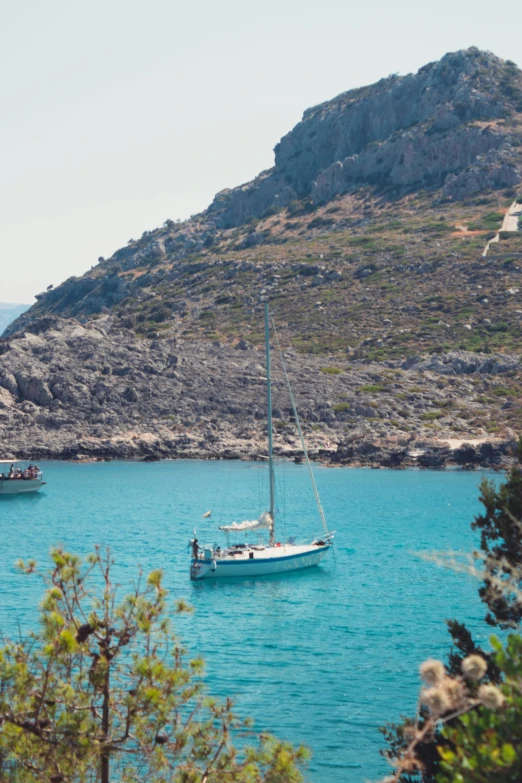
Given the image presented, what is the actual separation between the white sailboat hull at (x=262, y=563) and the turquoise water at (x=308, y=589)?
0.52m

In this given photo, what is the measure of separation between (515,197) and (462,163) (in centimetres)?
1124

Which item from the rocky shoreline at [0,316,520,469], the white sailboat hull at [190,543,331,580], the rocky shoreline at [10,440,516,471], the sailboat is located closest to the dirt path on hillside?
the rocky shoreline at [0,316,520,469]

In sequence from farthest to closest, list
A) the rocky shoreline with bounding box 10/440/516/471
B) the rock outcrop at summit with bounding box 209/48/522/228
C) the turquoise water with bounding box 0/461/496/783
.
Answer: the rock outcrop at summit with bounding box 209/48/522/228
the rocky shoreline with bounding box 10/440/516/471
the turquoise water with bounding box 0/461/496/783

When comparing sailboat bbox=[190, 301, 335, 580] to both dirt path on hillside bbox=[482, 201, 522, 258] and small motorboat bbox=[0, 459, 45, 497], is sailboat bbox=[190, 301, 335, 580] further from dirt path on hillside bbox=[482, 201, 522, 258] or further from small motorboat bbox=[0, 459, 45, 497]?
dirt path on hillside bbox=[482, 201, 522, 258]

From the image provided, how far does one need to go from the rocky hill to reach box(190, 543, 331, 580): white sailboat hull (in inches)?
1660

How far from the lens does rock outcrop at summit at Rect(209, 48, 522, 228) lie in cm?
13575

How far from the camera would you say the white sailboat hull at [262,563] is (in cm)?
3734

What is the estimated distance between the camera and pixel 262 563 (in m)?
38.1

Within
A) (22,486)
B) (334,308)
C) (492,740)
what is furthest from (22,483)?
(492,740)

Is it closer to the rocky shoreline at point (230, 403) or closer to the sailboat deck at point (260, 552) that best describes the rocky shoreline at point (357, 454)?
the rocky shoreline at point (230, 403)

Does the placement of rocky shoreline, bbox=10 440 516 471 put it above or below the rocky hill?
below

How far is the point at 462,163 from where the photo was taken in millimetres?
137875

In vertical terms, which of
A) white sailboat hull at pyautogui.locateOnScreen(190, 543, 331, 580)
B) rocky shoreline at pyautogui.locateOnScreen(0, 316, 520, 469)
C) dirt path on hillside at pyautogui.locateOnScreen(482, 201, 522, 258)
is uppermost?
dirt path on hillside at pyautogui.locateOnScreen(482, 201, 522, 258)

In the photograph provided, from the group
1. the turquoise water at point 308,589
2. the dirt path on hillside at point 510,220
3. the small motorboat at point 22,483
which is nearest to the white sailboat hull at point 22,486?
the small motorboat at point 22,483
